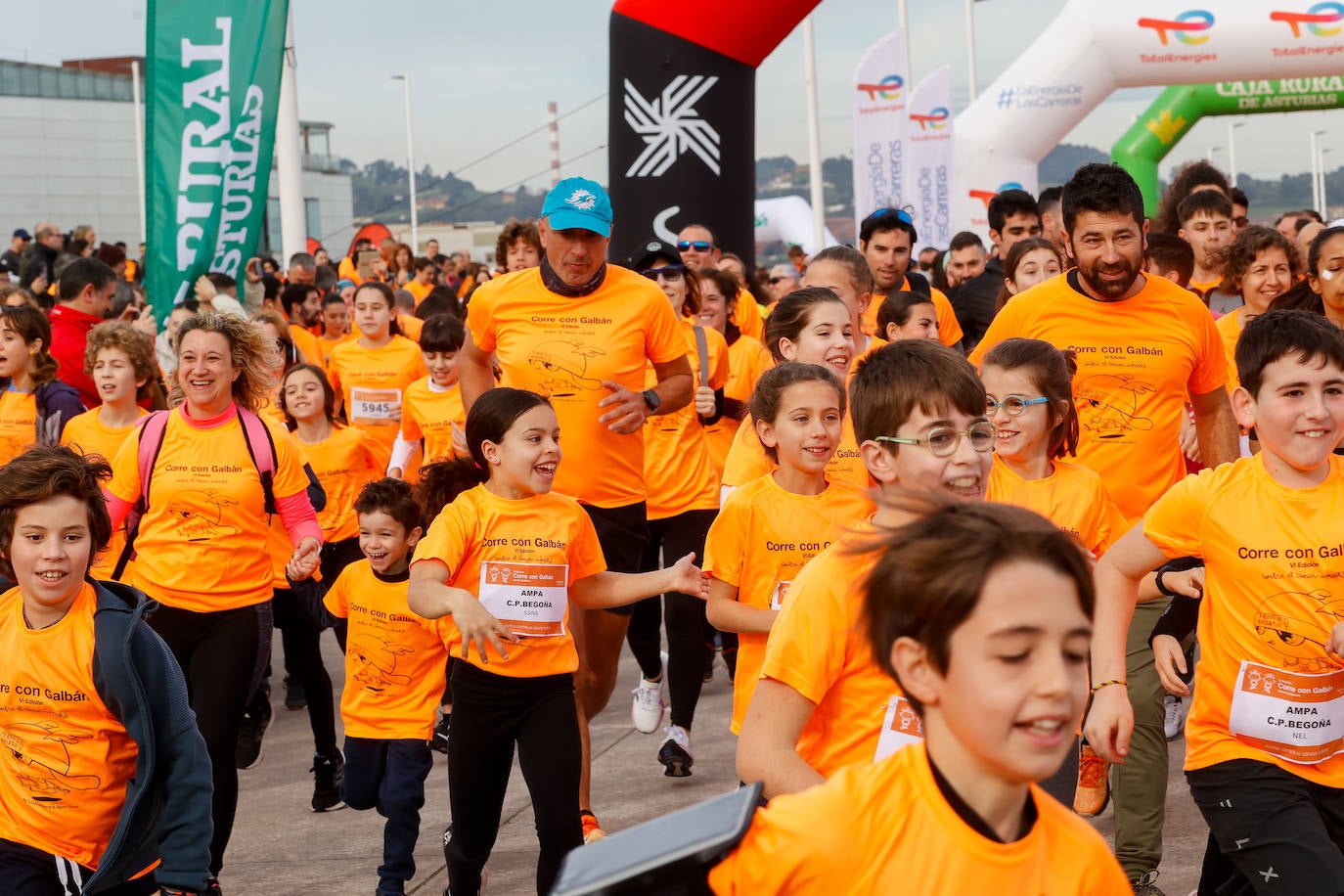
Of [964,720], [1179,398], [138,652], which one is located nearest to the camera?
[964,720]

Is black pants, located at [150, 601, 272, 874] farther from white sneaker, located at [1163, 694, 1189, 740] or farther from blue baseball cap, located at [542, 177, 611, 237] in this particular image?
white sneaker, located at [1163, 694, 1189, 740]

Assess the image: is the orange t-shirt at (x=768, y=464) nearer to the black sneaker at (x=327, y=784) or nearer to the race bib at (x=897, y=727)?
the race bib at (x=897, y=727)

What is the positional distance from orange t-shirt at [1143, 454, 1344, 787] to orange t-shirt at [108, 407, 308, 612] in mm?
3181

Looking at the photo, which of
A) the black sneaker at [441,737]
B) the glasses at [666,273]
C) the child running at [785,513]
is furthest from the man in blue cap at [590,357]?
the glasses at [666,273]

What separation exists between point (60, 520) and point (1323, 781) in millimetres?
3033

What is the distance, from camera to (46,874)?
382cm

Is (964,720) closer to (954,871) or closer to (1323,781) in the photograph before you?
(954,871)

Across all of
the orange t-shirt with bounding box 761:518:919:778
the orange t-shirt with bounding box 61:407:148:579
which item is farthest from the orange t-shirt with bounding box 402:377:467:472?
the orange t-shirt with bounding box 761:518:919:778

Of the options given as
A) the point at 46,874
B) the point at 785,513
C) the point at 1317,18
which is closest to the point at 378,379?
the point at 785,513

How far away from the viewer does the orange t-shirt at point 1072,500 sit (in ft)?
14.8

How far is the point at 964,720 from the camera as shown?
6.51ft

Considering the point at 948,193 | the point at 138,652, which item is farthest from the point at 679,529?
the point at 948,193

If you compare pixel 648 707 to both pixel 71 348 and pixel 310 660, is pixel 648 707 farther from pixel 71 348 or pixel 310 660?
pixel 71 348

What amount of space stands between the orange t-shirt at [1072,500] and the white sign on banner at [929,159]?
15.4 m
